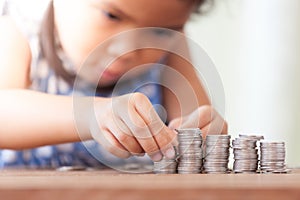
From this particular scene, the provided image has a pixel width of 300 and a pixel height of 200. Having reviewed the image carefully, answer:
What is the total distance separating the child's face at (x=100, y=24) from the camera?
1.12 meters

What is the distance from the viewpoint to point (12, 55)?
110cm

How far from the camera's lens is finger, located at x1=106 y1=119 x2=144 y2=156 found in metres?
0.92

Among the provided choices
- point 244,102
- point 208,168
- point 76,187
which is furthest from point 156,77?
point 76,187

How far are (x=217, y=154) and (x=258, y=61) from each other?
0.34 metres

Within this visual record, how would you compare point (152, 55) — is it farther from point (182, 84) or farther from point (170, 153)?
point (170, 153)

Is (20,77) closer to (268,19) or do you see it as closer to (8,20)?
(8,20)

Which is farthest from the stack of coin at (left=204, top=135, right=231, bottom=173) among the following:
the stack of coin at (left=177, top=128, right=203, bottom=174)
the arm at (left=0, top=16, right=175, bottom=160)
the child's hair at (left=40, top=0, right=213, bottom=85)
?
the child's hair at (left=40, top=0, right=213, bottom=85)

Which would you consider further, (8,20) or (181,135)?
(8,20)

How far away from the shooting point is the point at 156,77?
1.13 metres

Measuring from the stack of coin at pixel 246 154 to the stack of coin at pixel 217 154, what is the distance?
0.02 meters

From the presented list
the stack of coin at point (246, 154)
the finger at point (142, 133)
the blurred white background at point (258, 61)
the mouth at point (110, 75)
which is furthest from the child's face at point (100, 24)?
the stack of coin at point (246, 154)

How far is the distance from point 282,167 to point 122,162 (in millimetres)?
297

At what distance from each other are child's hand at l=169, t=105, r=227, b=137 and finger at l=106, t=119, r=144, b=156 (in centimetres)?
15

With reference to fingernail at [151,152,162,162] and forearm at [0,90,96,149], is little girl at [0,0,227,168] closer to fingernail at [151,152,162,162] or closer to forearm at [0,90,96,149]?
forearm at [0,90,96,149]
